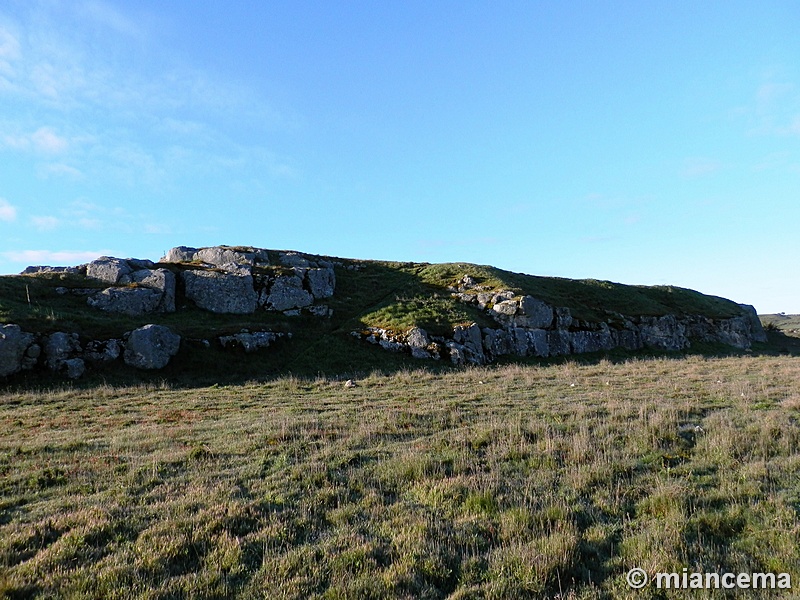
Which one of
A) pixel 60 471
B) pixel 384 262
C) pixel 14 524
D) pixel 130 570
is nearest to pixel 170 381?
pixel 60 471

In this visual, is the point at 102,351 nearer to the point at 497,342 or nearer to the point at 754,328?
the point at 497,342

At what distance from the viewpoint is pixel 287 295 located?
1720 inches

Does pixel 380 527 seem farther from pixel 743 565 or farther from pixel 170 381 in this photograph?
pixel 170 381

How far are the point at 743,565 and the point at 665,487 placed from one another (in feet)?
8.38

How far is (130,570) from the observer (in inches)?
235

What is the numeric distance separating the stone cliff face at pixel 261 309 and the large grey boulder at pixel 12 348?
0.05 metres

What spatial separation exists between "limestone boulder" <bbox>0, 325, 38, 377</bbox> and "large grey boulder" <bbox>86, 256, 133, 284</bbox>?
14.7m

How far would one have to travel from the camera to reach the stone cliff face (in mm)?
28281

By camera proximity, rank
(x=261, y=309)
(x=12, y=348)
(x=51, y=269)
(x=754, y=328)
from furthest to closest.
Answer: (x=754, y=328) < (x=51, y=269) < (x=261, y=309) < (x=12, y=348)

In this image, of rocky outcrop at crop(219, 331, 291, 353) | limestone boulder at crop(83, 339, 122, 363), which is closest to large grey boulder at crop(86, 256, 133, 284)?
limestone boulder at crop(83, 339, 122, 363)

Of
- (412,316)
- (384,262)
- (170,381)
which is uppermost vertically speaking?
(384,262)

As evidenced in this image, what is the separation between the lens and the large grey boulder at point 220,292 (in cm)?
4125

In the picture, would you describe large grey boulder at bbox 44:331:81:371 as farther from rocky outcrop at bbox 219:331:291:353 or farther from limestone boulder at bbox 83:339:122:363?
rocky outcrop at bbox 219:331:291:353
